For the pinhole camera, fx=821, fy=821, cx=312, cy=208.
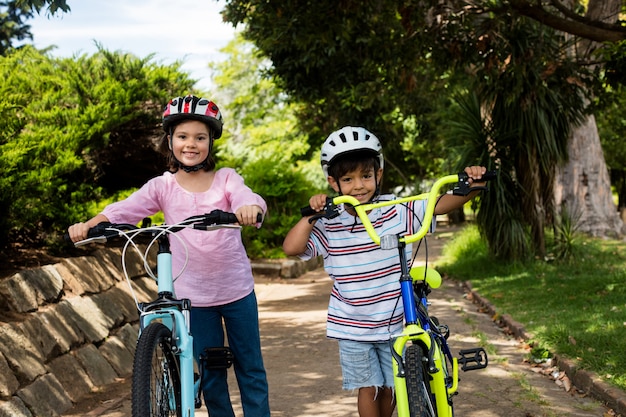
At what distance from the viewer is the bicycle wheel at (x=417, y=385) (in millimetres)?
3332

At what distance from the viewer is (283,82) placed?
19.7m

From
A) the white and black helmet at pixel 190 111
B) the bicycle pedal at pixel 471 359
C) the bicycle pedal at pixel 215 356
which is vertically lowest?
the bicycle pedal at pixel 471 359

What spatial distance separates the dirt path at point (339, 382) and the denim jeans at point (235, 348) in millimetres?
1642

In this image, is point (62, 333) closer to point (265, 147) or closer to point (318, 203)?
point (318, 203)

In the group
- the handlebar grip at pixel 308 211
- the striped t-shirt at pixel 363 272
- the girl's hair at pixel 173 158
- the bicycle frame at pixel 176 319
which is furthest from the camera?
the girl's hair at pixel 173 158

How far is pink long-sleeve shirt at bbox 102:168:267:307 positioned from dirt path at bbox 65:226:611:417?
6.92 ft

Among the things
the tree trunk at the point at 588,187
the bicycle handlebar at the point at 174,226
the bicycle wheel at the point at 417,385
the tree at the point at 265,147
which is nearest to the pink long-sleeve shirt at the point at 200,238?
the bicycle handlebar at the point at 174,226

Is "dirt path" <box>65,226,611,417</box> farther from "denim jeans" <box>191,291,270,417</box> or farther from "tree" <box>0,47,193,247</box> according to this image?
"tree" <box>0,47,193,247</box>

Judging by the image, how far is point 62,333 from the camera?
686cm

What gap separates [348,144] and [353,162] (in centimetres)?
11

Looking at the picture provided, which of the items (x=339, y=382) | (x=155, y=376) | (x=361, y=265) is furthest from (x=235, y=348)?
(x=339, y=382)

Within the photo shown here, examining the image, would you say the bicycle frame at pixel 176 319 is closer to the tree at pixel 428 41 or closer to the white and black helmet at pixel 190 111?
the white and black helmet at pixel 190 111

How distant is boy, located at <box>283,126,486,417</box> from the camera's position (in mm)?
3980

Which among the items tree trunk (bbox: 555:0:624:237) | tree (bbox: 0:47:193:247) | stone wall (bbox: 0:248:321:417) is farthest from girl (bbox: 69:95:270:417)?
tree trunk (bbox: 555:0:624:237)
